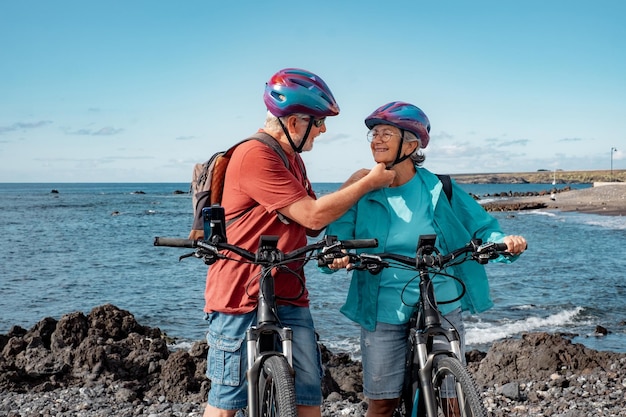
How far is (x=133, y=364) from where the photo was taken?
9172 mm

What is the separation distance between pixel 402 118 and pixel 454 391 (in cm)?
159

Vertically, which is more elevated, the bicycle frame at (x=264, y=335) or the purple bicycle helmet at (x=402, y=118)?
the purple bicycle helmet at (x=402, y=118)

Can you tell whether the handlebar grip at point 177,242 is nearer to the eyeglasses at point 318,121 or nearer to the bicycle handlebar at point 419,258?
the bicycle handlebar at point 419,258

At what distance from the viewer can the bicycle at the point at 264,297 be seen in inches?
126

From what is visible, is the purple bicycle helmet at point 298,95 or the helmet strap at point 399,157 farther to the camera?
the helmet strap at point 399,157

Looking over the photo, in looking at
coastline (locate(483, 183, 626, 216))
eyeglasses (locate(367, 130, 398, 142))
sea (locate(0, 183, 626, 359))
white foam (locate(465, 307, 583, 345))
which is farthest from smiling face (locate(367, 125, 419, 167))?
coastline (locate(483, 183, 626, 216))

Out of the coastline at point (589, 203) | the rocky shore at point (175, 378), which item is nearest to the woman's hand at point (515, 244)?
the rocky shore at point (175, 378)

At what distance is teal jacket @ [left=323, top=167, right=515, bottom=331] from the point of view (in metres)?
4.00

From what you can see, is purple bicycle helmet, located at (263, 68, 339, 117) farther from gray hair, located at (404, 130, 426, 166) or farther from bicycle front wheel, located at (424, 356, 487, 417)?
bicycle front wheel, located at (424, 356, 487, 417)

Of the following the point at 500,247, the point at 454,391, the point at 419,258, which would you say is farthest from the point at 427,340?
the point at 500,247

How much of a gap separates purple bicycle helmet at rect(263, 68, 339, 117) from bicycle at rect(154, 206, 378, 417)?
2.29 ft

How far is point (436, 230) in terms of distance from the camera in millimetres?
4074

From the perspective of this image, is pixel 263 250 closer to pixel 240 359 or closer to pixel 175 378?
pixel 240 359

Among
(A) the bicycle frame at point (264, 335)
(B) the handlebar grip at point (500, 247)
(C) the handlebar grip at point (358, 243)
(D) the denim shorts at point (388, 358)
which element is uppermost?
(C) the handlebar grip at point (358, 243)
